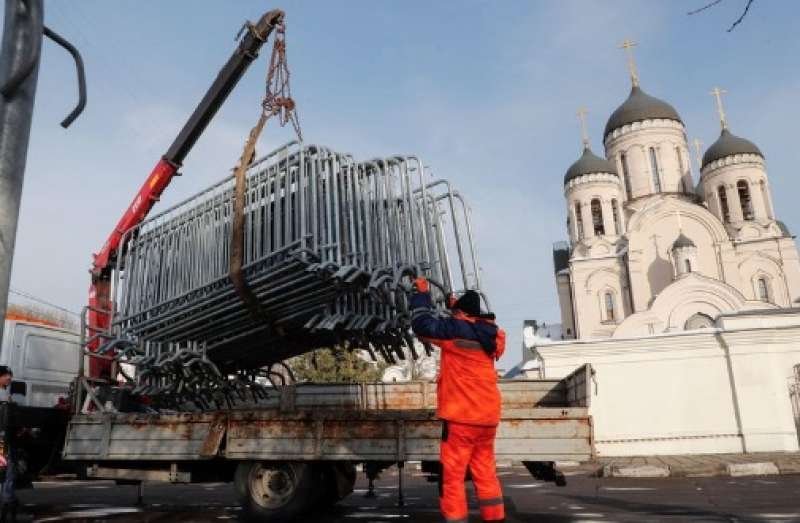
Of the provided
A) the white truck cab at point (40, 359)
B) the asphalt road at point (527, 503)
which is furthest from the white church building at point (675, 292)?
the white truck cab at point (40, 359)

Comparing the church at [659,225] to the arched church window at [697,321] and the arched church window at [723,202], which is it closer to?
the arched church window at [723,202]

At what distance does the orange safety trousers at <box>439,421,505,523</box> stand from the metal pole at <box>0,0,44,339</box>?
3.59 m

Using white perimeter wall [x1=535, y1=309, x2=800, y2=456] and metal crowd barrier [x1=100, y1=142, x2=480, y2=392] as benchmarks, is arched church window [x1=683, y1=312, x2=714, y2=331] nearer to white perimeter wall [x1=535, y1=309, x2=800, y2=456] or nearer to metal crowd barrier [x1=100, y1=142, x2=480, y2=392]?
white perimeter wall [x1=535, y1=309, x2=800, y2=456]

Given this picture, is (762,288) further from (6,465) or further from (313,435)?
(6,465)

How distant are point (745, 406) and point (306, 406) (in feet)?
48.3

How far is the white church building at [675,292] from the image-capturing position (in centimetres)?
1841

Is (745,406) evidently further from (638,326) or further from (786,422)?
(638,326)

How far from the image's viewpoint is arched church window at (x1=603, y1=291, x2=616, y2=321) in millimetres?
37406

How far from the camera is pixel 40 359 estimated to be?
30.0 ft

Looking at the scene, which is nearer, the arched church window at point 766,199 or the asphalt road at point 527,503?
the asphalt road at point 527,503

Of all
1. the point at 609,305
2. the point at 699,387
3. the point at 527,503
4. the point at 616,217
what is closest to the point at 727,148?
the point at 616,217

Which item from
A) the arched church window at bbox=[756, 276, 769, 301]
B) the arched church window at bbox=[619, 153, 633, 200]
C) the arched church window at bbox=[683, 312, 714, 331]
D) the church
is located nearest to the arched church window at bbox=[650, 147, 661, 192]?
the church

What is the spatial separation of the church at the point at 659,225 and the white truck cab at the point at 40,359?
88.3 ft

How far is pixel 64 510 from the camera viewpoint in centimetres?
820
